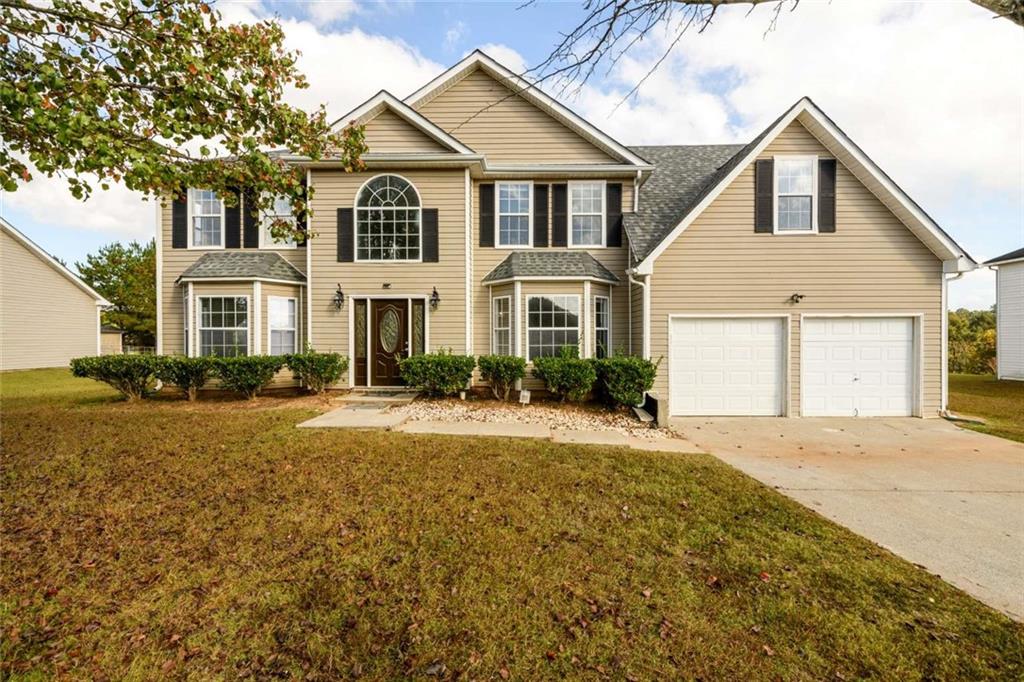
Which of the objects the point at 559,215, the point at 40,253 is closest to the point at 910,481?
the point at 559,215

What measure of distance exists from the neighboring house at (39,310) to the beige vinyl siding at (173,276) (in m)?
14.1

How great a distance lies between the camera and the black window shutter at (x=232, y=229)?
11672mm

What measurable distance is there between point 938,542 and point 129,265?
50.9m

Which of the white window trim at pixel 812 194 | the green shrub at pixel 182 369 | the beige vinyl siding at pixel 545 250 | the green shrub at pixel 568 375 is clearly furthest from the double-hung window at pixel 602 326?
the green shrub at pixel 182 369

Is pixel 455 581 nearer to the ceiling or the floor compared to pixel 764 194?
nearer to the floor

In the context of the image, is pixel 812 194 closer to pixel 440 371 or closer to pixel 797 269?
pixel 797 269

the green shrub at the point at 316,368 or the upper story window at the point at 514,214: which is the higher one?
the upper story window at the point at 514,214

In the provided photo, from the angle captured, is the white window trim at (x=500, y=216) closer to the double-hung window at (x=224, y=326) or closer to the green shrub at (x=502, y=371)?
the green shrub at (x=502, y=371)

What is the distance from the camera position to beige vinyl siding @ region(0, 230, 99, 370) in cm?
1849

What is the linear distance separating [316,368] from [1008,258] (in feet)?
85.0

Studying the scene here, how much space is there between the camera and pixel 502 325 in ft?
36.1

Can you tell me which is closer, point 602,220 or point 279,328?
point 279,328

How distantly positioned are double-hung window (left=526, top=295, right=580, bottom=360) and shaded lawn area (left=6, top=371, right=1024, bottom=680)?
207 inches

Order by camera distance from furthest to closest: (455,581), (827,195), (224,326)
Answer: (224,326) < (827,195) < (455,581)
